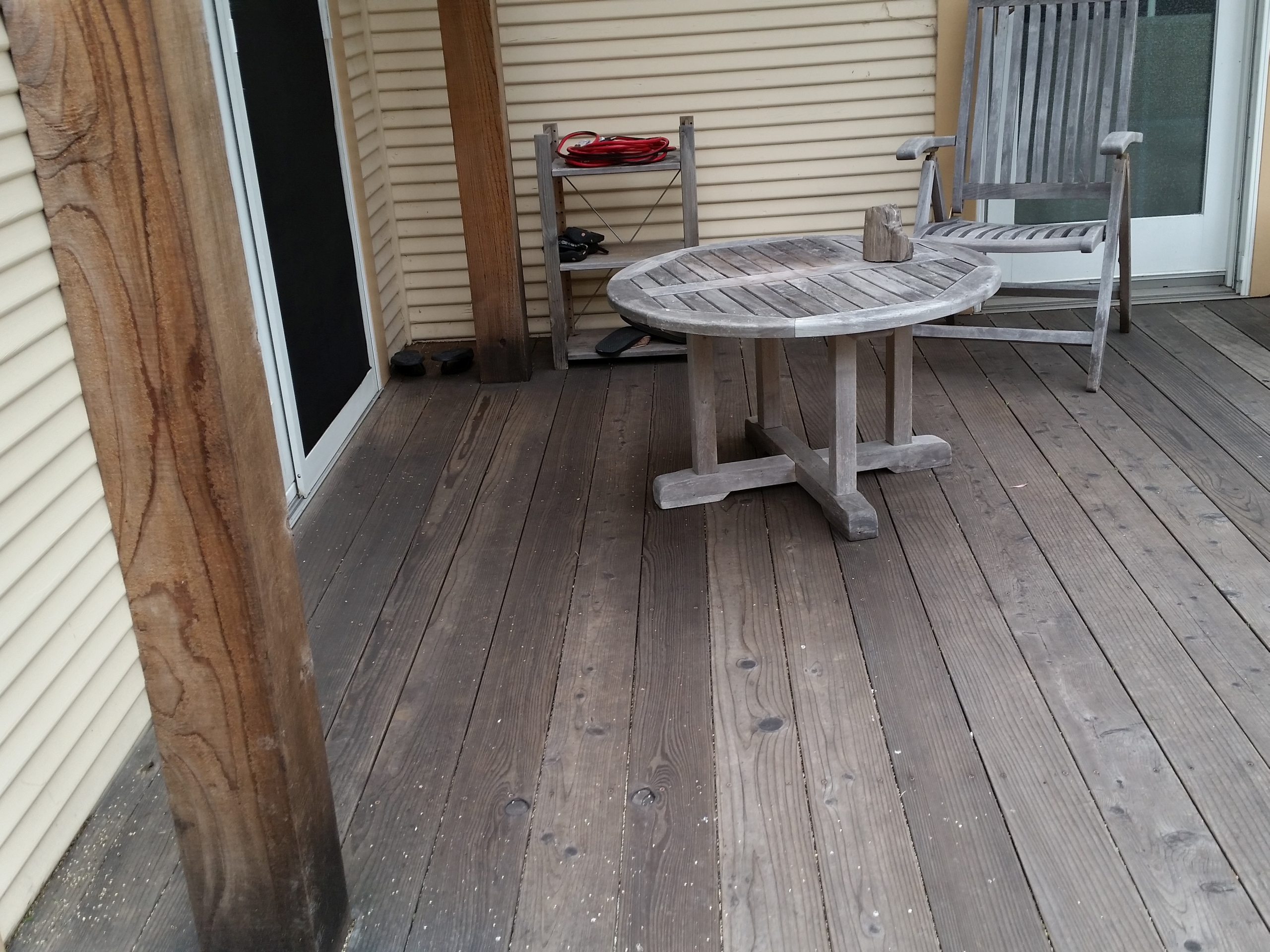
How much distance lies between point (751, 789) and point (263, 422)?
1.03 m

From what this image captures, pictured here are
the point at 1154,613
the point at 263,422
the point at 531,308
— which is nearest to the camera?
the point at 263,422

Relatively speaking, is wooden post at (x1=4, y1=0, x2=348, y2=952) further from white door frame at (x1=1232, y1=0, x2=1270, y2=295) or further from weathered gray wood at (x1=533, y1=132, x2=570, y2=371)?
white door frame at (x1=1232, y1=0, x2=1270, y2=295)

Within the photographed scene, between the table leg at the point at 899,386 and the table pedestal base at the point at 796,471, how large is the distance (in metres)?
0.04

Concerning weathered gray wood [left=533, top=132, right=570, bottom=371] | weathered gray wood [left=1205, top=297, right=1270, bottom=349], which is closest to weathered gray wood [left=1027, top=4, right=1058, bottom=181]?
weathered gray wood [left=1205, top=297, right=1270, bottom=349]

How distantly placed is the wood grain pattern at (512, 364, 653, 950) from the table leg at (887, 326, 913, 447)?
695 mm

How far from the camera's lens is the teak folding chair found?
3.95 meters

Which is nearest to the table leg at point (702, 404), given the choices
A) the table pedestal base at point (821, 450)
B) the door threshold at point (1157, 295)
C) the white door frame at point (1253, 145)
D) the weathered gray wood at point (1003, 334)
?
the table pedestal base at point (821, 450)

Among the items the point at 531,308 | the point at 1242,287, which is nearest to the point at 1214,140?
the point at 1242,287

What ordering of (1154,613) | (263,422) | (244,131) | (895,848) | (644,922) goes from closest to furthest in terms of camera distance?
(263,422), (644,922), (895,848), (1154,613), (244,131)

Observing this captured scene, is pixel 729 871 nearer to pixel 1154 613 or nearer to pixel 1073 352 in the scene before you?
pixel 1154 613

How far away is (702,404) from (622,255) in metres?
1.33

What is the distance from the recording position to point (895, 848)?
184 centimetres

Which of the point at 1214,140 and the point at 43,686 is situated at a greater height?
the point at 1214,140

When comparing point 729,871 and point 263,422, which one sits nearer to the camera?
point 263,422
